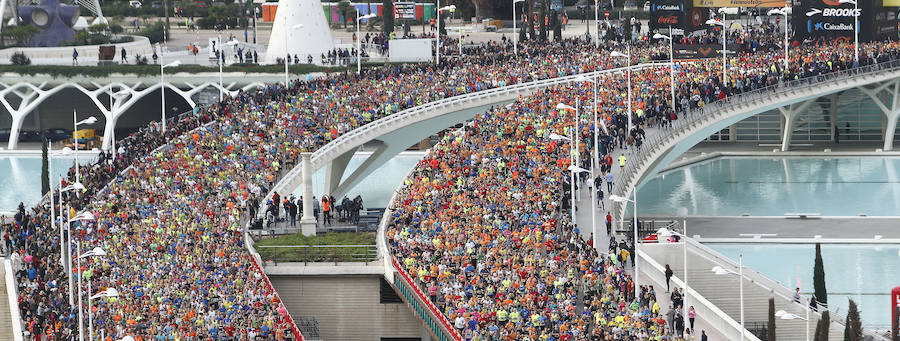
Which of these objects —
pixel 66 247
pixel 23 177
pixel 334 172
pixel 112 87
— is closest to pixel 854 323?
pixel 66 247

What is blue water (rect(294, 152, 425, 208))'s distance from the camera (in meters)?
87.4

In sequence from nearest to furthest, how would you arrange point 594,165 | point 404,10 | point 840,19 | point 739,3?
point 594,165
point 840,19
point 739,3
point 404,10

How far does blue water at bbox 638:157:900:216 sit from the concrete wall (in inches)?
689

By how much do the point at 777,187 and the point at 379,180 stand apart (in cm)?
1816

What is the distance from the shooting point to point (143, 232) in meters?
62.9

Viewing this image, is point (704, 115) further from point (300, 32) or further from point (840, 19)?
point (300, 32)

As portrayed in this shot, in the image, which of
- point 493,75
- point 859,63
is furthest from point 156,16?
point 859,63

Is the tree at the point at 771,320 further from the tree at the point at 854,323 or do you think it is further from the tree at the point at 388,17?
the tree at the point at 388,17

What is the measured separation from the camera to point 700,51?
89812mm

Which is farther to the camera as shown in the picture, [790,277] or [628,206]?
[628,206]

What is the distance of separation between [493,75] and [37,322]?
37303mm

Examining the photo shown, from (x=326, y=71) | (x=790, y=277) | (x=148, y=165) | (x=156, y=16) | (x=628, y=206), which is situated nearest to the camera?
(x=790, y=277)

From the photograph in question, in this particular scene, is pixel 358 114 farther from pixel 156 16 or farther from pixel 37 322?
pixel 156 16

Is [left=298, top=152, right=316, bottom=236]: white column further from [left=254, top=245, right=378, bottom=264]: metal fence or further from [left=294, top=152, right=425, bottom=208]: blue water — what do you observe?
[left=294, top=152, right=425, bottom=208]: blue water
